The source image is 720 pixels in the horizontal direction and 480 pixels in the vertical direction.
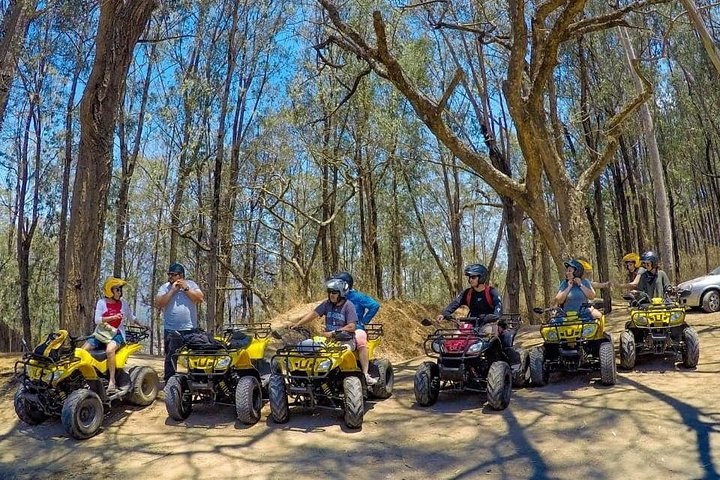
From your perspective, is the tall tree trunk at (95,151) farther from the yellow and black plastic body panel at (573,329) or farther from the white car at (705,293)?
the white car at (705,293)

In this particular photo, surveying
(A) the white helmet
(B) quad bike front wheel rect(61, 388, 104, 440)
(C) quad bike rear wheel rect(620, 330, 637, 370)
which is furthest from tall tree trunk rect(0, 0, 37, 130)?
(C) quad bike rear wheel rect(620, 330, 637, 370)

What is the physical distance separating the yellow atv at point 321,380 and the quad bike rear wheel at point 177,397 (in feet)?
3.39

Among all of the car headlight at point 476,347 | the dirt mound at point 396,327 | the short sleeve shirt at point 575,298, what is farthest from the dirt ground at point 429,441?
the dirt mound at point 396,327

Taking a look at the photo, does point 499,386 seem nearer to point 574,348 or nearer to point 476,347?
point 476,347

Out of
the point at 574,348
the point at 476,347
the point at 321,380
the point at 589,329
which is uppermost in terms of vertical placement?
the point at 589,329

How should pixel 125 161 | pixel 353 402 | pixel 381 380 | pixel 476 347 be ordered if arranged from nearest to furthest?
pixel 353 402 → pixel 476 347 → pixel 381 380 → pixel 125 161

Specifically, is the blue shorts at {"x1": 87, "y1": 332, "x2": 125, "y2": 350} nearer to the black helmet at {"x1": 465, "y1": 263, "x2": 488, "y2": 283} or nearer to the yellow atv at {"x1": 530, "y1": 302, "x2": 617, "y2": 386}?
the black helmet at {"x1": 465, "y1": 263, "x2": 488, "y2": 283}

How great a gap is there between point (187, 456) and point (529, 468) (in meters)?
2.97

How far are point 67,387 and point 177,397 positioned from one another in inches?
44.1

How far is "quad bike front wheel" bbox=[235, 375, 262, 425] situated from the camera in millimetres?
6395

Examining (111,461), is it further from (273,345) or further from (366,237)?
(366,237)

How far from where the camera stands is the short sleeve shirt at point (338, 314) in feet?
22.8

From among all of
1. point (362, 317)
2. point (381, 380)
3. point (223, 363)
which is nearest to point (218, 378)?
point (223, 363)

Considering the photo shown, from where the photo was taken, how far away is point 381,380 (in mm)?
7242
